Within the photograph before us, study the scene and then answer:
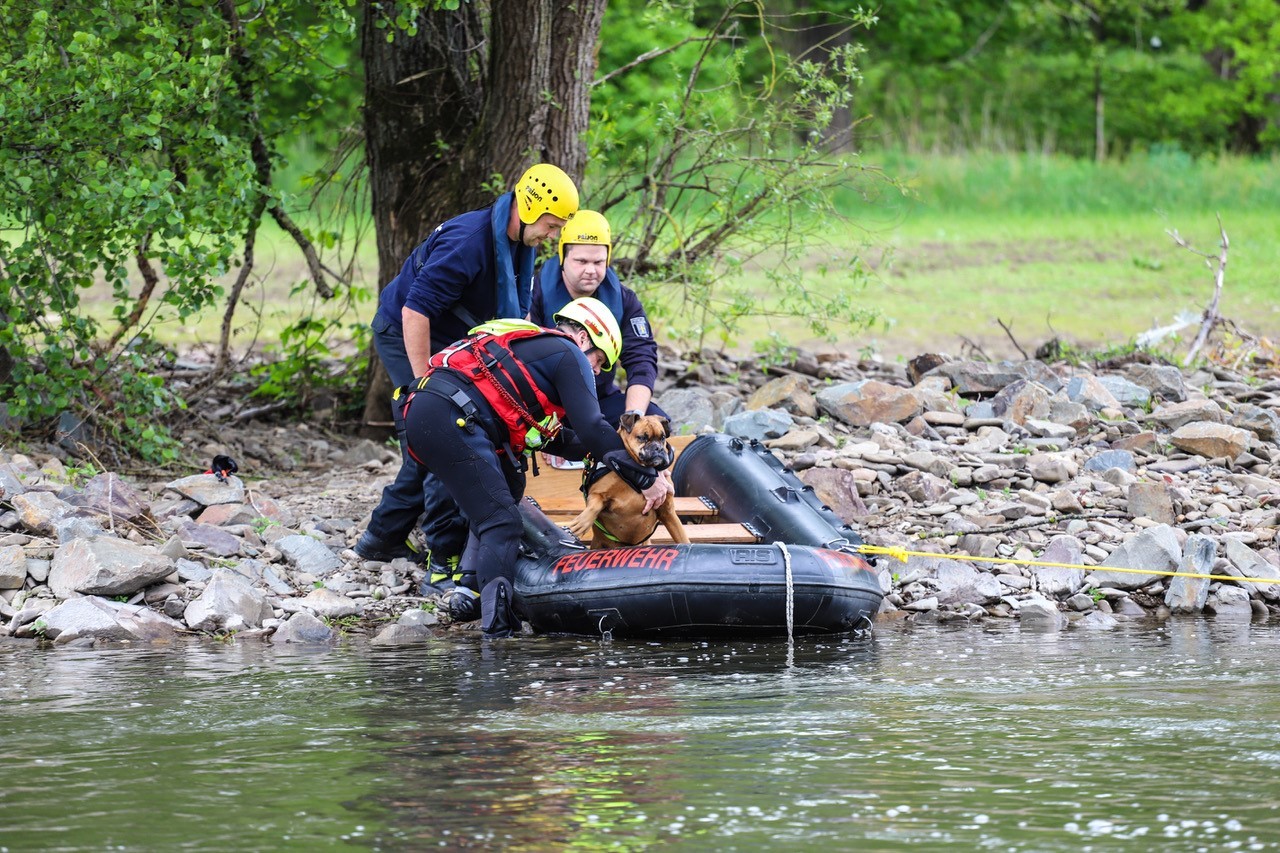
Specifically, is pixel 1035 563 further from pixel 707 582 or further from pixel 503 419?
pixel 503 419

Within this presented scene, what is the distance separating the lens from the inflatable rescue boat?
719cm

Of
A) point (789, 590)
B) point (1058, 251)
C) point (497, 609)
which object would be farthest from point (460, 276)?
point (1058, 251)

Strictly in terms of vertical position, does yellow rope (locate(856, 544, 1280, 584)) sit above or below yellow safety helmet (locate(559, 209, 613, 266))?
below

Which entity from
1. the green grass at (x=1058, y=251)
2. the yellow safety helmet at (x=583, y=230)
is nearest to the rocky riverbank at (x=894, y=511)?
the yellow safety helmet at (x=583, y=230)

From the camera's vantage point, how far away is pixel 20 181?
28.8 ft

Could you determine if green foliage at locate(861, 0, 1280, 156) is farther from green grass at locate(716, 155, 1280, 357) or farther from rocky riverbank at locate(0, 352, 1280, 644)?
rocky riverbank at locate(0, 352, 1280, 644)

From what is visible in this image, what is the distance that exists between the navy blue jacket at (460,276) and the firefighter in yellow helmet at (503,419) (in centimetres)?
58

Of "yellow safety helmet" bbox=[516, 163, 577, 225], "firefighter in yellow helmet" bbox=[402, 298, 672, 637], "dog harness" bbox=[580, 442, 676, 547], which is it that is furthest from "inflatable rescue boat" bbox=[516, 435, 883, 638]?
"yellow safety helmet" bbox=[516, 163, 577, 225]

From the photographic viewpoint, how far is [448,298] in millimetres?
7824

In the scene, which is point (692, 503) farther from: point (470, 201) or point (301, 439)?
point (301, 439)

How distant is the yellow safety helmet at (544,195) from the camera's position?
763 cm

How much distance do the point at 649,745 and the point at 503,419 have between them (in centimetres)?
227

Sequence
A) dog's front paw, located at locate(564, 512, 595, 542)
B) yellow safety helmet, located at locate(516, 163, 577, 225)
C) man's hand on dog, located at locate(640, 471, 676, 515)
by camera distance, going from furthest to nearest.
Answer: yellow safety helmet, located at locate(516, 163, 577, 225) → dog's front paw, located at locate(564, 512, 595, 542) → man's hand on dog, located at locate(640, 471, 676, 515)

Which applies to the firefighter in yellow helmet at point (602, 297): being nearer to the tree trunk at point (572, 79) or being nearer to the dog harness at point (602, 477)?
the dog harness at point (602, 477)
